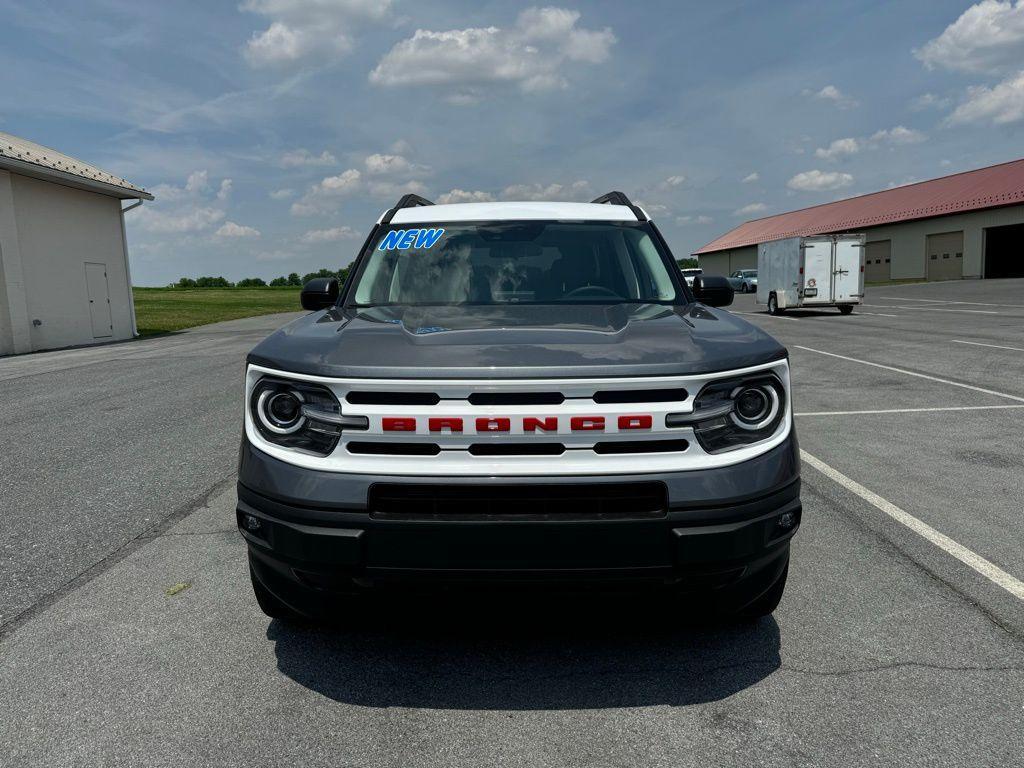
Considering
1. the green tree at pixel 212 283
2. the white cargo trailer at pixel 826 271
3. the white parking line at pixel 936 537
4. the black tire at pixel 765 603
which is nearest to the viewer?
the black tire at pixel 765 603

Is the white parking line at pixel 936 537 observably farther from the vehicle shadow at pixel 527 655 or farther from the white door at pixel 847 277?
the white door at pixel 847 277

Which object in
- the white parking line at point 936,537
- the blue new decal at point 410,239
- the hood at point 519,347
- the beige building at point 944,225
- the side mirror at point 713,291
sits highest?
the beige building at point 944,225

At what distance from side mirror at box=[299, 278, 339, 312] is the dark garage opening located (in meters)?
47.3

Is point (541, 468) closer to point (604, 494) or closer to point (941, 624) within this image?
point (604, 494)

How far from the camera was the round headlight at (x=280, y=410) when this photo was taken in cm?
249

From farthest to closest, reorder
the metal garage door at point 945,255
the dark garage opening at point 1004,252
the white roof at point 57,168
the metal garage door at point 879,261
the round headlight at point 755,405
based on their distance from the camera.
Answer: the metal garage door at point 879,261 < the metal garage door at point 945,255 < the dark garage opening at point 1004,252 < the white roof at point 57,168 < the round headlight at point 755,405

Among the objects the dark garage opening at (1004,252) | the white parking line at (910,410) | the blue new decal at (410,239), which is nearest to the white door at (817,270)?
the white parking line at (910,410)

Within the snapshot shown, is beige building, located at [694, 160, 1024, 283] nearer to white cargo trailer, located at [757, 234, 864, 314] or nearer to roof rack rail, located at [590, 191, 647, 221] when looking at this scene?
white cargo trailer, located at [757, 234, 864, 314]

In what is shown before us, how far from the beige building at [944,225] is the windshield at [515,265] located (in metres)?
44.2

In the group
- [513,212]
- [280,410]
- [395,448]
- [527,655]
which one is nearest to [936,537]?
[527,655]

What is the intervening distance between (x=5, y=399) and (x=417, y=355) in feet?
33.3

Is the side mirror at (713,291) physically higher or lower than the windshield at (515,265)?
lower

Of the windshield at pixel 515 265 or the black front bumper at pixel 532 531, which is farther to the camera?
the windshield at pixel 515 265

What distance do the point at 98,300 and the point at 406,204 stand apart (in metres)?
21.7
